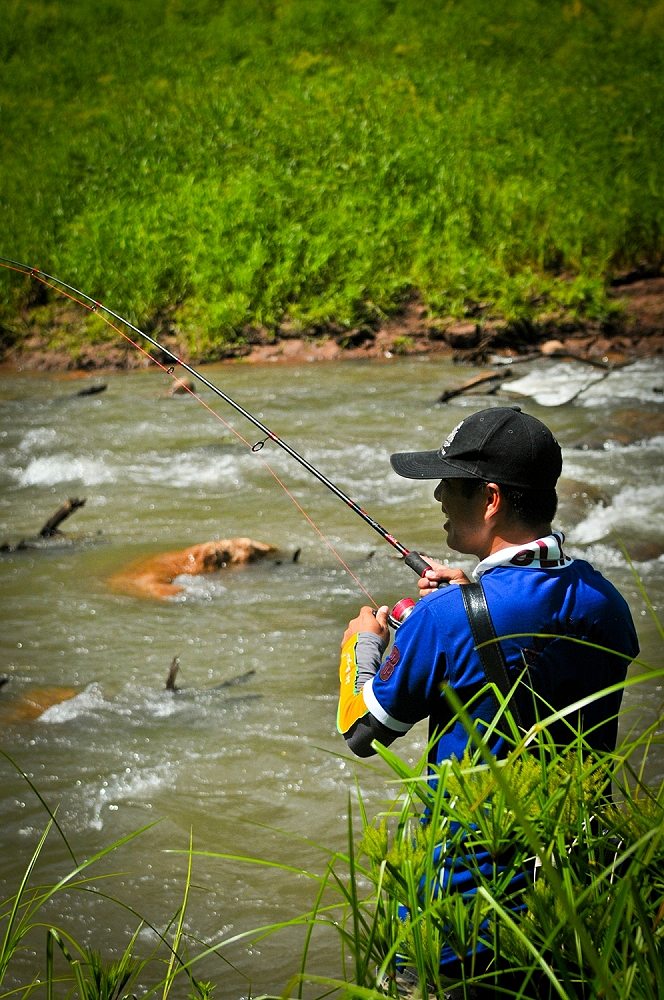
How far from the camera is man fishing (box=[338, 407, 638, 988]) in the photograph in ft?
7.26

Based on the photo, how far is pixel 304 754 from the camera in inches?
187

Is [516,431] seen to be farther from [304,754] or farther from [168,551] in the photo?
[168,551]

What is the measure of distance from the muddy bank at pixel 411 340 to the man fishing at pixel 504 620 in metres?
9.86

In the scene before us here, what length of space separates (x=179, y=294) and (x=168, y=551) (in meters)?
8.08

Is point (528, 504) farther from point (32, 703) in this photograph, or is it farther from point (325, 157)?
point (325, 157)

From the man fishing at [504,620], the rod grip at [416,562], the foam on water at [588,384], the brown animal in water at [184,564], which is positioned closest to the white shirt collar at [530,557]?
the man fishing at [504,620]

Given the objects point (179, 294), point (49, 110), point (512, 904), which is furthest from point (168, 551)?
point (49, 110)

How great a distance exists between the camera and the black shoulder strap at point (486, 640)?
7.14ft

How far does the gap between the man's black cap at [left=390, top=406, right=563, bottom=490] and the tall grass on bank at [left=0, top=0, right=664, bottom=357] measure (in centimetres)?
1074

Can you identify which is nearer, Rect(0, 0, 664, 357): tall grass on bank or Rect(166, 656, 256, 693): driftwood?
Rect(166, 656, 256, 693): driftwood

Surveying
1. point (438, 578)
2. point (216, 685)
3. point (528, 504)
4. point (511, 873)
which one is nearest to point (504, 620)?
point (528, 504)

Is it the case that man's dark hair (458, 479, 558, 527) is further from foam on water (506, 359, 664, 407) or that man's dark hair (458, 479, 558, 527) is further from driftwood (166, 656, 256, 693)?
foam on water (506, 359, 664, 407)

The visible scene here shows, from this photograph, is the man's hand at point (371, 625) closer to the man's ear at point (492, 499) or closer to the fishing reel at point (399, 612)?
the fishing reel at point (399, 612)

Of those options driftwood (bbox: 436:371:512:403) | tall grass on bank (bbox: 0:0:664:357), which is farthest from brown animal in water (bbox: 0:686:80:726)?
tall grass on bank (bbox: 0:0:664:357)
